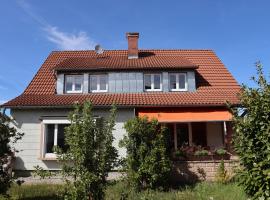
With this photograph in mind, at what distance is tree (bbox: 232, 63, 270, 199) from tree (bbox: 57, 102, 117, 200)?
3456mm

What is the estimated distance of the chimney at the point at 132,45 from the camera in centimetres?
2875

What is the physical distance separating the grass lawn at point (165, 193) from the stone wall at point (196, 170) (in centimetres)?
208

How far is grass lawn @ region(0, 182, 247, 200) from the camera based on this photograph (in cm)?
1474

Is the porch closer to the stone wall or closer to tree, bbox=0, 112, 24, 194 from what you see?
the stone wall

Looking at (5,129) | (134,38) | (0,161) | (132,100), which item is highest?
(134,38)

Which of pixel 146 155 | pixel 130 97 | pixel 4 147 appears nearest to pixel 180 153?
pixel 146 155

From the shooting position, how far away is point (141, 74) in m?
25.4

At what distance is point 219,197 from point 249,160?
21.1 ft

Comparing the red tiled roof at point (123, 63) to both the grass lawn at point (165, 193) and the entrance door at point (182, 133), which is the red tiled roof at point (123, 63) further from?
the grass lawn at point (165, 193)

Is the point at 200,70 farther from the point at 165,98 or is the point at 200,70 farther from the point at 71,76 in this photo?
the point at 71,76

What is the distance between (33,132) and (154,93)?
851 cm

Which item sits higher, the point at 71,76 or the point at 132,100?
the point at 71,76

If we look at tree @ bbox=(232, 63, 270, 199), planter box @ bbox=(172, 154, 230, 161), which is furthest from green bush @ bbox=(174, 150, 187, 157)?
tree @ bbox=(232, 63, 270, 199)

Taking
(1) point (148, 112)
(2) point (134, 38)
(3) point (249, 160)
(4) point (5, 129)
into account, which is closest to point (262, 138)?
(3) point (249, 160)
